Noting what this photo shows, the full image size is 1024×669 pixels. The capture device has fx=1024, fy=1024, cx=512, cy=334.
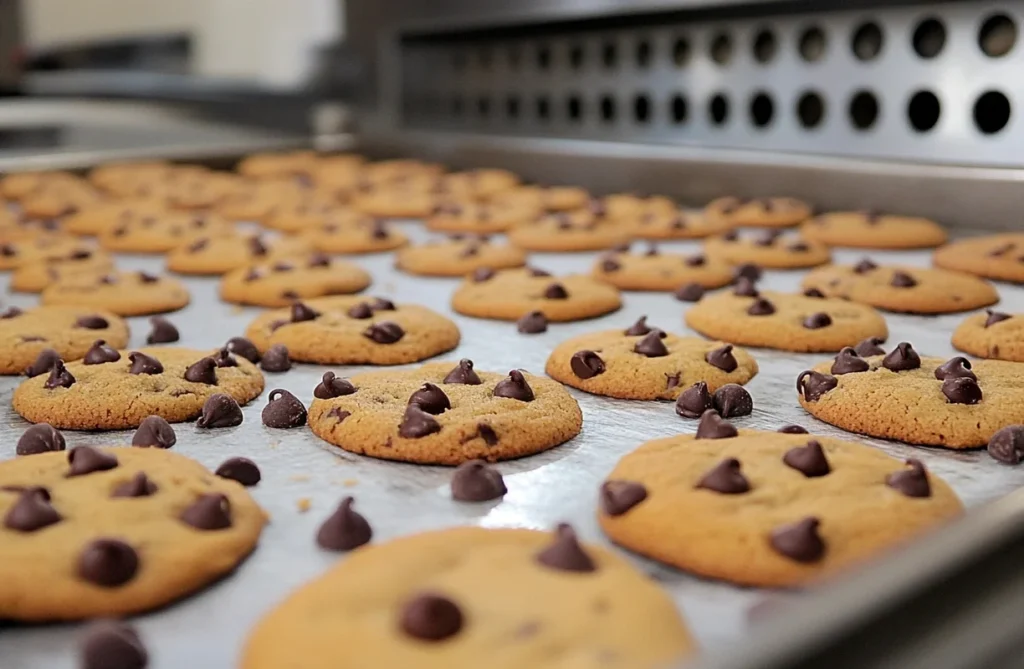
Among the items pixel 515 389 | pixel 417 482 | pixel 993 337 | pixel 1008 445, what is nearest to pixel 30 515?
pixel 417 482

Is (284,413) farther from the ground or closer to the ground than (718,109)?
closer to the ground

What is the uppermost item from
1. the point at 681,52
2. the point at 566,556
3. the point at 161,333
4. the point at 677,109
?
the point at 681,52

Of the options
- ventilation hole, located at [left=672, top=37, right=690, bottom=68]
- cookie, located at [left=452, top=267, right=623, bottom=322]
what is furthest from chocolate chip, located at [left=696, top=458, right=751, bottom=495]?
ventilation hole, located at [left=672, top=37, right=690, bottom=68]

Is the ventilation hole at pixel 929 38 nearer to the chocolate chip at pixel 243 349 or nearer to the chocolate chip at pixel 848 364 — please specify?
the chocolate chip at pixel 848 364

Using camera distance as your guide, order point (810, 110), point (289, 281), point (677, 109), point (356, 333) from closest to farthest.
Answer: point (356, 333) → point (289, 281) → point (810, 110) → point (677, 109)

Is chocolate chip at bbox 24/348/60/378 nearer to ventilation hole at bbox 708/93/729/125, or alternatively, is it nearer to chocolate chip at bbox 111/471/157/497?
chocolate chip at bbox 111/471/157/497

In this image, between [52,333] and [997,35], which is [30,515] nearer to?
[52,333]

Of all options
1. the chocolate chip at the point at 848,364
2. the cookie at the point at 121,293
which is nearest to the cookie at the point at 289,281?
the cookie at the point at 121,293
